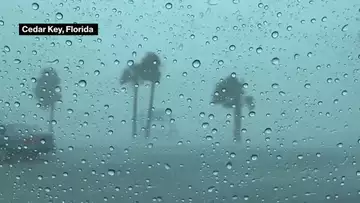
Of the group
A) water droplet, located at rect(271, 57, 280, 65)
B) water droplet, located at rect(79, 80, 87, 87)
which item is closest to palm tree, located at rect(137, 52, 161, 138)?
water droplet, located at rect(79, 80, 87, 87)

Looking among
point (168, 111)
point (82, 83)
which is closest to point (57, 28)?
point (82, 83)

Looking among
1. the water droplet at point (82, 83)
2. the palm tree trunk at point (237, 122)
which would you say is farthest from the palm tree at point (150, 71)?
the palm tree trunk at point (237, 122)

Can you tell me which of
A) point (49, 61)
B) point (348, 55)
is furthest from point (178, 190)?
point (348, 55)

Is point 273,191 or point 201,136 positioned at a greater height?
point 201,136

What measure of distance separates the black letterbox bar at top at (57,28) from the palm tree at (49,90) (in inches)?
6.2

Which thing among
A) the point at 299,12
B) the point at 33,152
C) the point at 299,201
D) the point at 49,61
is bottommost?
the point at 299,201

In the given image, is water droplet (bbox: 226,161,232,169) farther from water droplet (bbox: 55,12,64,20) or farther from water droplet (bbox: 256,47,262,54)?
water droplet (bbox: 55,12,64,20)

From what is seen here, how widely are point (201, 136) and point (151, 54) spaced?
395mm

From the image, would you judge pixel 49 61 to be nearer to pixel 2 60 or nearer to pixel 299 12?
pixel 2 60

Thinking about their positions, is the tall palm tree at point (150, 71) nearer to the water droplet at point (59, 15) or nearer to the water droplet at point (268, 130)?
the water droplet at point (59, 15)

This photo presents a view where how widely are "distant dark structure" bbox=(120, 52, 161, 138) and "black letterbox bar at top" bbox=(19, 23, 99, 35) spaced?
0.23 metres

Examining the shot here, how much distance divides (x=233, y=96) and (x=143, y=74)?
0.38 metres

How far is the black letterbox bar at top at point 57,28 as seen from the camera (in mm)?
2406

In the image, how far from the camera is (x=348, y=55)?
96.4 inches
